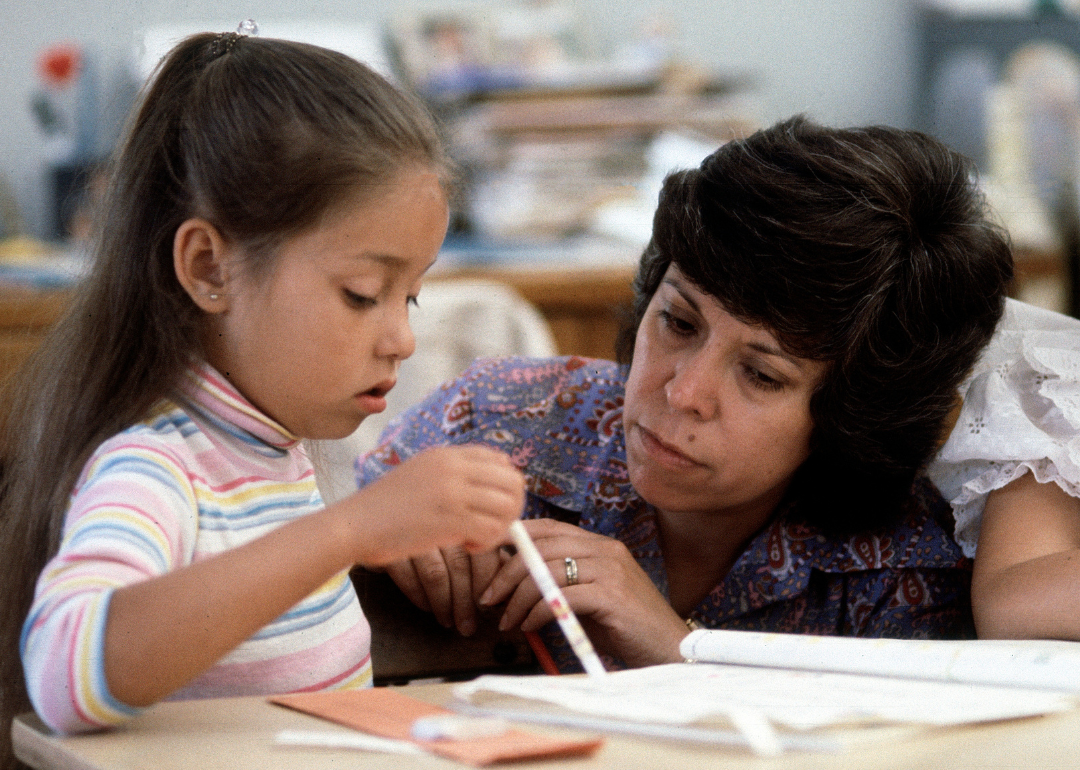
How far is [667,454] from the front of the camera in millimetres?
1123

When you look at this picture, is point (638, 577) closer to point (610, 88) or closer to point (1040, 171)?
point (610, 88)

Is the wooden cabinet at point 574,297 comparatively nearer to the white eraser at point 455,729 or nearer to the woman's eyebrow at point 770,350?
the woman's eyebrow at point 770,350

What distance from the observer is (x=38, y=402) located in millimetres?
913

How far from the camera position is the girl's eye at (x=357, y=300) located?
839 mm

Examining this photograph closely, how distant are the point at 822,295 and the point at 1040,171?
8.44 ft

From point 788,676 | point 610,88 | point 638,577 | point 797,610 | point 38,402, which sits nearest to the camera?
point 788,676

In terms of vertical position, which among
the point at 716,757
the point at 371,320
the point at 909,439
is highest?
the point at 371,320

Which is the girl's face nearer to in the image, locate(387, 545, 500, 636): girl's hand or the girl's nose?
the girl's nose

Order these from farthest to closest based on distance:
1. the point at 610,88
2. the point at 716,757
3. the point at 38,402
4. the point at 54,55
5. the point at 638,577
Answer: the point at 610,88, the point at 54,55, the point at 638,577, the point at 38,402, the point at 716,757

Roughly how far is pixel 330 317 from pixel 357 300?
2 cm

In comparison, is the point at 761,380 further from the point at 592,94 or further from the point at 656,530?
the point at 592,94

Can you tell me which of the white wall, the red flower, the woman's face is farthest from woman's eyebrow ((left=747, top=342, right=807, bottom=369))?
the red flower

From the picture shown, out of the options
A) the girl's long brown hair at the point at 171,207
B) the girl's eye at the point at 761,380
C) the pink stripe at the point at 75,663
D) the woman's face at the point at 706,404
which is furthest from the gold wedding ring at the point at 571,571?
the pink stripe at the point at 75,663

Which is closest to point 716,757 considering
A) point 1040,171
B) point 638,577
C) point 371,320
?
point 371,320
